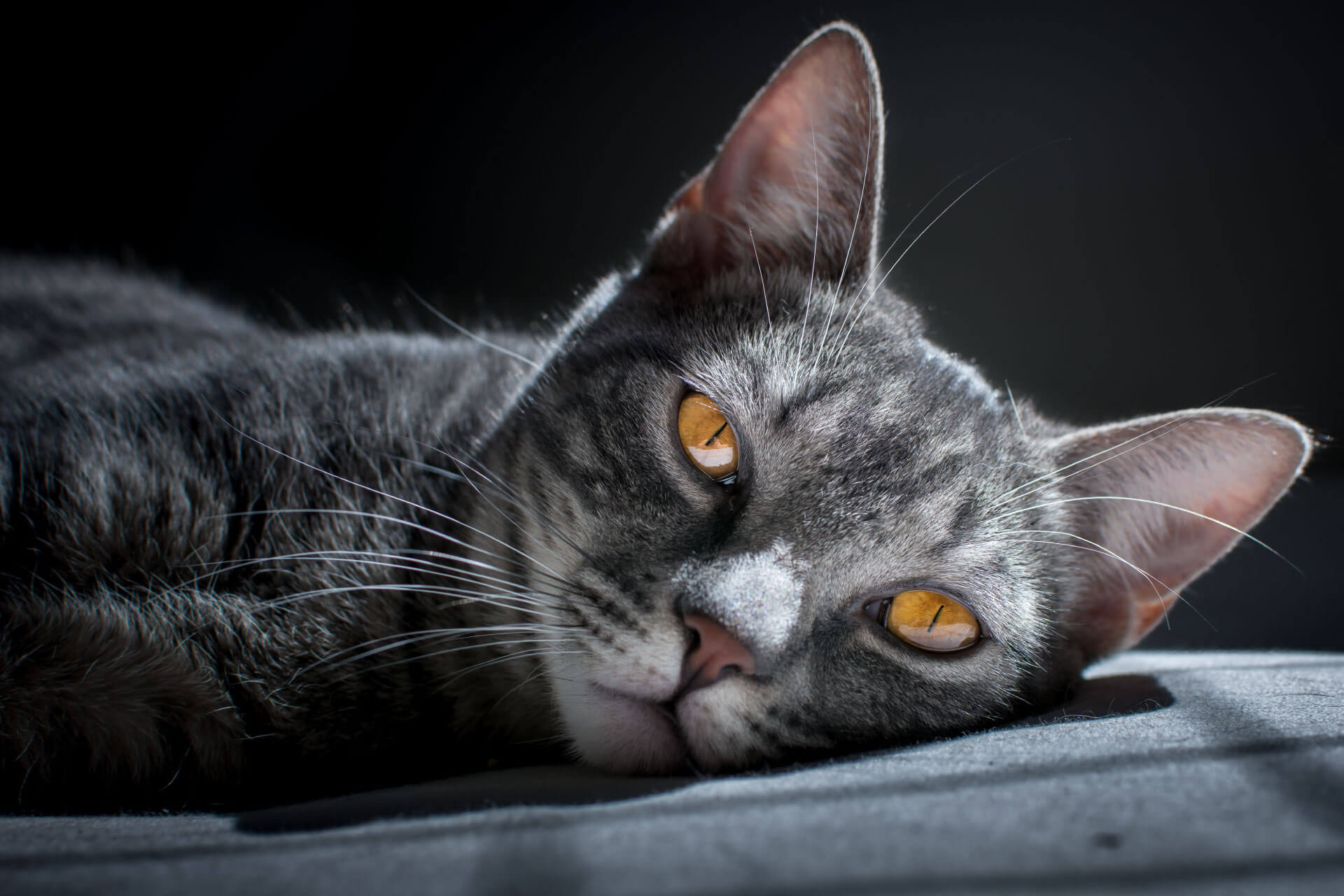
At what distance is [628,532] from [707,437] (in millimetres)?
183

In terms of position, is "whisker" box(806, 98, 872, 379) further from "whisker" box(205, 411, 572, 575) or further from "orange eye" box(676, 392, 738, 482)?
"whisker" box(205, 411, 572, 575)

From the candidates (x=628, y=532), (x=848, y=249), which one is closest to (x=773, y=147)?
(x=848, y=249)

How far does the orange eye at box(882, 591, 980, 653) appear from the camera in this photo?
1098mm

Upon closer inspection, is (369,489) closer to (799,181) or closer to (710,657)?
(710,657)

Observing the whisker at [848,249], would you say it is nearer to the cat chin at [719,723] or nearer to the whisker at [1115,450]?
the whisker at [1115,450]

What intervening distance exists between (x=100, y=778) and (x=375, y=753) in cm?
35

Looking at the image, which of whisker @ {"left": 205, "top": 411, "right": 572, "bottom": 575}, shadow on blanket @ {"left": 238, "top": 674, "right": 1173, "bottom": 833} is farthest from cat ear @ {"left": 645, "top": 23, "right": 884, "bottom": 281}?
shadow on blanket @ {"left": 238, "top": 674, "right": 1173, "bottom": 833}

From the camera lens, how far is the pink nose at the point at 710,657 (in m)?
0.91

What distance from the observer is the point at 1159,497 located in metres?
1.33

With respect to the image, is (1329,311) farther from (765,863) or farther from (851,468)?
(765,863)

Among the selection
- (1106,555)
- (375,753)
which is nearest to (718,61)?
(1106,555)

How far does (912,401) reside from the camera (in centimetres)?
120

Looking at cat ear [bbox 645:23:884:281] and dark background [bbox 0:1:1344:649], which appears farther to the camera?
dark background [bbox 0:1:1344:649]

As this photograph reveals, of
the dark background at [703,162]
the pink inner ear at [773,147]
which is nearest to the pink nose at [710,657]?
the pink inner ear at [773,147]
